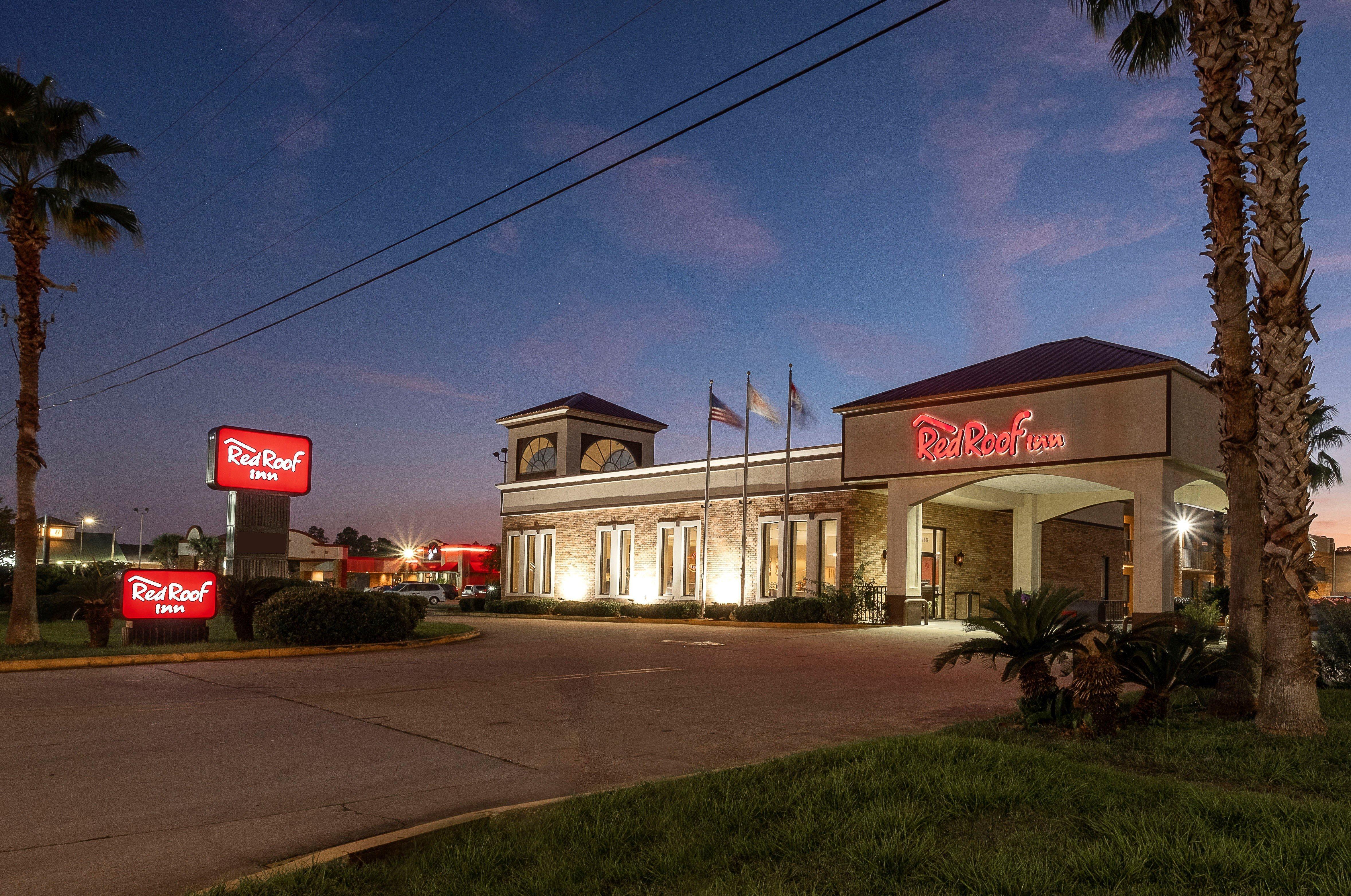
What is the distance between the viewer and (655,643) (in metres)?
22.0

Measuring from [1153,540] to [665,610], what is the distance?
16.7m

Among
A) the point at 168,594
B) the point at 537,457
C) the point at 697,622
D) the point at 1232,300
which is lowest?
the point at 697,622

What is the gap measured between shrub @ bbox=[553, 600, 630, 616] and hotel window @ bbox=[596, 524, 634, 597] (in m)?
0.57

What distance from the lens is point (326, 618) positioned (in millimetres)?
19016

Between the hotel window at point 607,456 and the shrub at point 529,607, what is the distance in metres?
7.22

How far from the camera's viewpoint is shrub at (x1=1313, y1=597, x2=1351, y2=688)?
40.4ft

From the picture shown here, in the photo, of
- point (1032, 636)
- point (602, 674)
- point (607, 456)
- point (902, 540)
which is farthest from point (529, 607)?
point (1032, 636)

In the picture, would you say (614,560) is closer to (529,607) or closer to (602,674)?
(529,607)

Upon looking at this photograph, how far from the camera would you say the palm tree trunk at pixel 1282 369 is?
858cm

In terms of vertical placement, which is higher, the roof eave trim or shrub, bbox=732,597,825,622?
the roof eave trim

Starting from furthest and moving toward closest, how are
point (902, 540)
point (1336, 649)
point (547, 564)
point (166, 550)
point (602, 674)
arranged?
point (166, 550), point (547, 564), point (902, 540), point (602, 674), point (1336, 649)

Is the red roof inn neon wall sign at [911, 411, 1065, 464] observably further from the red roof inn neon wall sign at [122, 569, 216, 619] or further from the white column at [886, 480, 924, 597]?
the red roof inn neon wall sign at [122, 569, 216, 619]

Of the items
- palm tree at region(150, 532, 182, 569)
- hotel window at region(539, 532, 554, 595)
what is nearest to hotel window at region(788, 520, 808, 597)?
hotel window at region(539, 532, 554, 595)

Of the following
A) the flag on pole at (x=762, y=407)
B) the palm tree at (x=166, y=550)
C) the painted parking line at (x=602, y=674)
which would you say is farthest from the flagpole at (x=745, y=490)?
the palm tree at (x=166, y=550)
